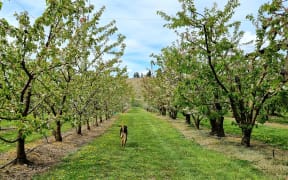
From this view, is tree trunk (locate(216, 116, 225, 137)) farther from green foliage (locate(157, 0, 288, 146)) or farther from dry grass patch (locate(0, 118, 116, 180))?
dry grass patch (locate(0, 118, 116, 180))

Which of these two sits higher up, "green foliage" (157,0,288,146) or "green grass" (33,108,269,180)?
"green foliage" (157,0,288,146)

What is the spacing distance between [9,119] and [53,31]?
478 cm

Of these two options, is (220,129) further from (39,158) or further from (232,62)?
(39,158)

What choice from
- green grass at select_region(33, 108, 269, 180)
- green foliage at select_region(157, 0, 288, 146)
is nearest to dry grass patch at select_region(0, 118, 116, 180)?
green grass at select_region(33, 108, 269, 180)

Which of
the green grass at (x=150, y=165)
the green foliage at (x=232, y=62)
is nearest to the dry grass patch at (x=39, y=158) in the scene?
the green grass at (x=150, y=165)

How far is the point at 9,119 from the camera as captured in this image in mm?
8578

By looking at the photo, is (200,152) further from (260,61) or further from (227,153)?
(260,61)

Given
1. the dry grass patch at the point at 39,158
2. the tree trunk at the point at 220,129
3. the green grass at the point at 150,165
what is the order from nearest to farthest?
the green grass at the point at 150,165
the dry grass patch at the point at 39,158
the tree trunk at the point at 220,129

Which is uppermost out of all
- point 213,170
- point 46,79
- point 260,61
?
point 260,61

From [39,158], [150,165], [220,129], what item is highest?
[220,129]

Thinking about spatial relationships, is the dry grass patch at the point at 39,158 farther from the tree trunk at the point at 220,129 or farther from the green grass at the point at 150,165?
the tree trunk at the point at 220,129

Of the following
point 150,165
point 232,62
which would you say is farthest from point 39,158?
point 232,62

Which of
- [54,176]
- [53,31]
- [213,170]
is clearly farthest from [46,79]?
[213,170]

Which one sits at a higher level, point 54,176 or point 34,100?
point 34,100
